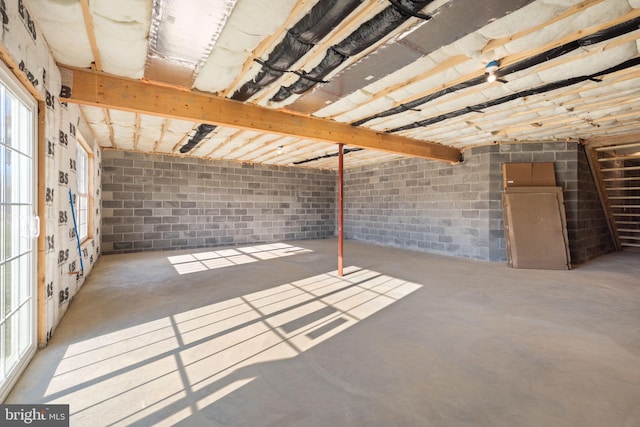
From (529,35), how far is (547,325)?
253cm

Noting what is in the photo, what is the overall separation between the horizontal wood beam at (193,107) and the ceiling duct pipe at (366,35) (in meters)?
1.04

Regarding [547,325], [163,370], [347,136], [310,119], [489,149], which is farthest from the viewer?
[489,149]

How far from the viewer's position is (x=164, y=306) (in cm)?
324

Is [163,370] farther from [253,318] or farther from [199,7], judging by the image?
[199,7]

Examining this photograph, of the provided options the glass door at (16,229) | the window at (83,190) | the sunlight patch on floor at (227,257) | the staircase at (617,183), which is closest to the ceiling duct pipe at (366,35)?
the glass door at (16,229)

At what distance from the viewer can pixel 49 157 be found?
2.40 metres

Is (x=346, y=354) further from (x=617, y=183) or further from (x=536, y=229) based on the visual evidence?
(x=617, y=183)

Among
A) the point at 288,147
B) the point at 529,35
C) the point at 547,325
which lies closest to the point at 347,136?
the point at 288,147

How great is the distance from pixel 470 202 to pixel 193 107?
5.62 meters

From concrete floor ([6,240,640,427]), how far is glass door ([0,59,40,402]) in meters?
0.17

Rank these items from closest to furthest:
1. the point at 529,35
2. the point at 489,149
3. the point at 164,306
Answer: the point at 529,35
the point at 164,306
the point at 489,149

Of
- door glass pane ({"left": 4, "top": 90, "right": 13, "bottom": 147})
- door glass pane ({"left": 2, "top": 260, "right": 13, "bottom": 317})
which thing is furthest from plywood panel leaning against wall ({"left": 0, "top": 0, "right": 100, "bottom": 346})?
door glass pane ({"left": 2, "top": 260, "right": 13, "bottom": 317})

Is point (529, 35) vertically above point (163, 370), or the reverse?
point (529, 35)

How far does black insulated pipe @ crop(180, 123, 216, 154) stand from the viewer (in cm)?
458
